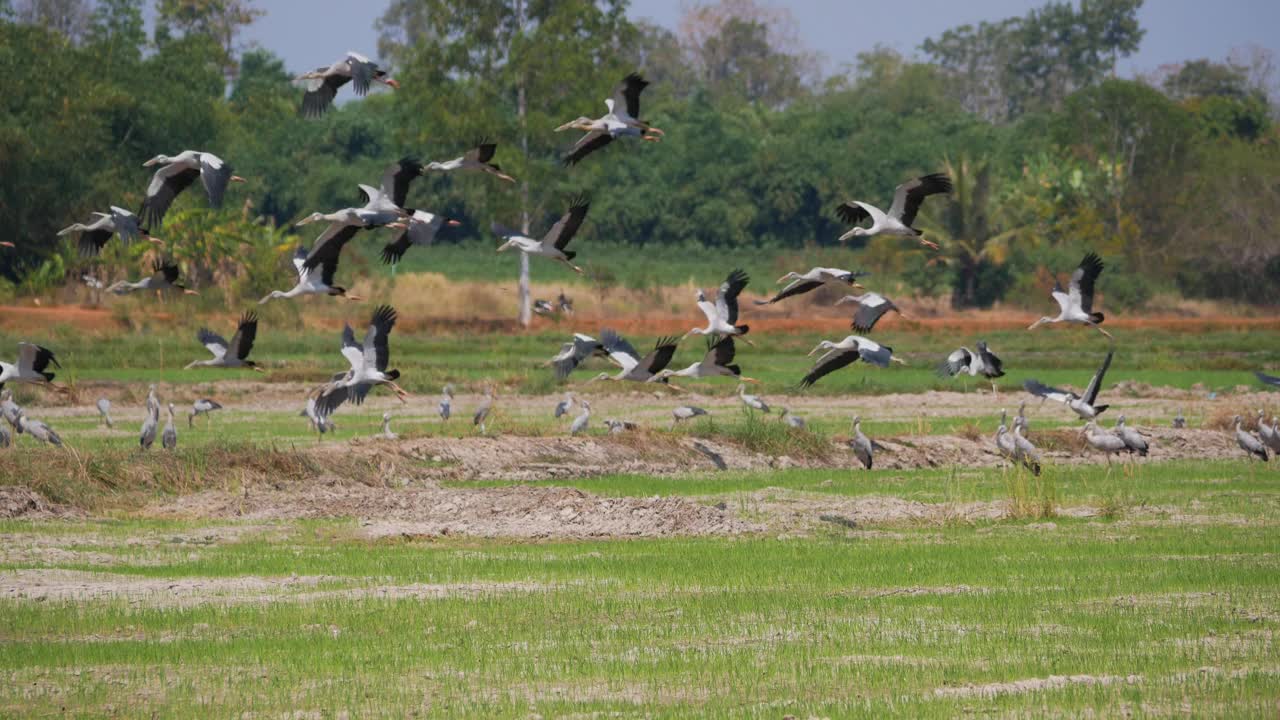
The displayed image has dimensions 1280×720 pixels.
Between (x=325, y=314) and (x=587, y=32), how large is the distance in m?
9.97

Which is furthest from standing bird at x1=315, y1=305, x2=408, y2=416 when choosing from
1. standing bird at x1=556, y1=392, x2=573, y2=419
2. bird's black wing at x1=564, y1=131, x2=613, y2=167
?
standing bird at x1=556, y1=392, x2=573, y2=419

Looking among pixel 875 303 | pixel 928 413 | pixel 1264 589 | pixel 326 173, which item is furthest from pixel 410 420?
pixel 326 173

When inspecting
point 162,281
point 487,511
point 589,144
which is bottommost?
point 487,511

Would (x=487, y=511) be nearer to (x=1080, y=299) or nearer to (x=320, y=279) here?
(x=320, y=279)

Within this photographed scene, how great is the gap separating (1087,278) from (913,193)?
2.96 m

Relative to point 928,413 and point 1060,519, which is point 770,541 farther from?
point 928,413

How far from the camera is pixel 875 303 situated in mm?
18938

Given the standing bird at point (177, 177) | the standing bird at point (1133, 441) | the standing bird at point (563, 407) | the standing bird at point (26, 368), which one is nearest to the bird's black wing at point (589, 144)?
the standing bird at point (177, 177)

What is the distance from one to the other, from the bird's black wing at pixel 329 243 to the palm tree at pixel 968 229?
122ft

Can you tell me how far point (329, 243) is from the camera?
17.0 m

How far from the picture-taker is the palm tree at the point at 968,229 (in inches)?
2095

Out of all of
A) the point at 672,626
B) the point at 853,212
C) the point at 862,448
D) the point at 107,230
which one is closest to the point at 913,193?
the point at 853,212

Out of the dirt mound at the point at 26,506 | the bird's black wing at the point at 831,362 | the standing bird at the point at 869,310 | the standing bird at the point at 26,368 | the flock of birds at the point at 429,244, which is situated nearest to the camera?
the flock of birds at the point at 429,244

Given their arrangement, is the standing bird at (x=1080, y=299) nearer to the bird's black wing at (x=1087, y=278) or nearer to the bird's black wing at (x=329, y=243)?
the bird's black wing at (x=1087, y=278)
